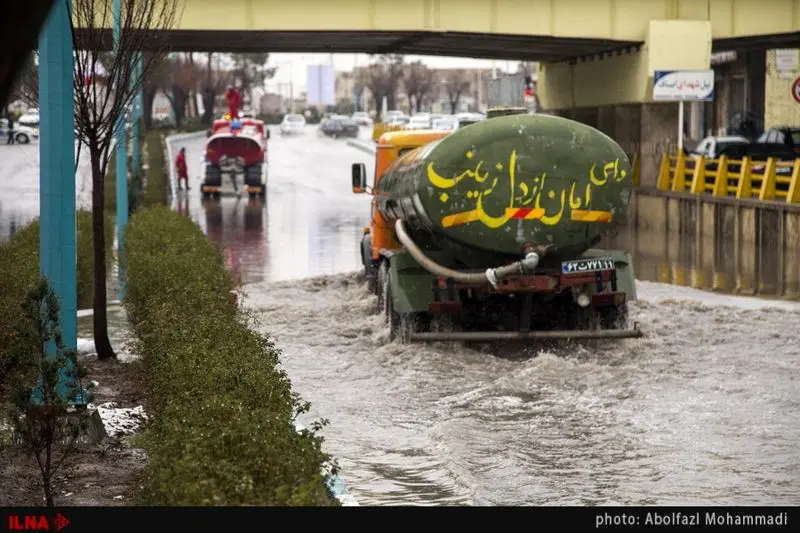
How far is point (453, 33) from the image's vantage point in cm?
4281

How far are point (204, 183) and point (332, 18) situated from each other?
12.3 metres

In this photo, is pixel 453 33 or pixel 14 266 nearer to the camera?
pixel 14 266

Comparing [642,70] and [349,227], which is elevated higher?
[642,70]

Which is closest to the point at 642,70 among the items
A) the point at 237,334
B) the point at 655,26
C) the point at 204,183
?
the point at 655,26

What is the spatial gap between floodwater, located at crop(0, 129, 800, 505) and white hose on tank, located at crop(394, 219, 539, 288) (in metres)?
0.99

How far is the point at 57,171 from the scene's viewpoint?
12.0m

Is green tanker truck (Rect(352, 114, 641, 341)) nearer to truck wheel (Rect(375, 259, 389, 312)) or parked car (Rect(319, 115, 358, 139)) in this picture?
truck wheel (Rect(375, 259, 389, 312))

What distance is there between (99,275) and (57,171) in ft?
15.6

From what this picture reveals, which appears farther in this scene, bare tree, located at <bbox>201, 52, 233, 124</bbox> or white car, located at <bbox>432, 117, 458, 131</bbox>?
bare tree, located at <bbox>201, 52, 233, 124</bbox>

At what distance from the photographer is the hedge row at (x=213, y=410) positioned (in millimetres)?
7031

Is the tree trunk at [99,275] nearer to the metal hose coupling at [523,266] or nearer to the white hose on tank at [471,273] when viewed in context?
the white hose on tank at [471,273]

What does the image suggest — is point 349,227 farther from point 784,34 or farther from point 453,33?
point 784,34

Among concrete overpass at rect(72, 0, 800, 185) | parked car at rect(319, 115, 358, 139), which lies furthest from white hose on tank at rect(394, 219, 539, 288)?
parked car at rect(319, 115, 358, 139)

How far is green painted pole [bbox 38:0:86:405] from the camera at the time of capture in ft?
39.1
